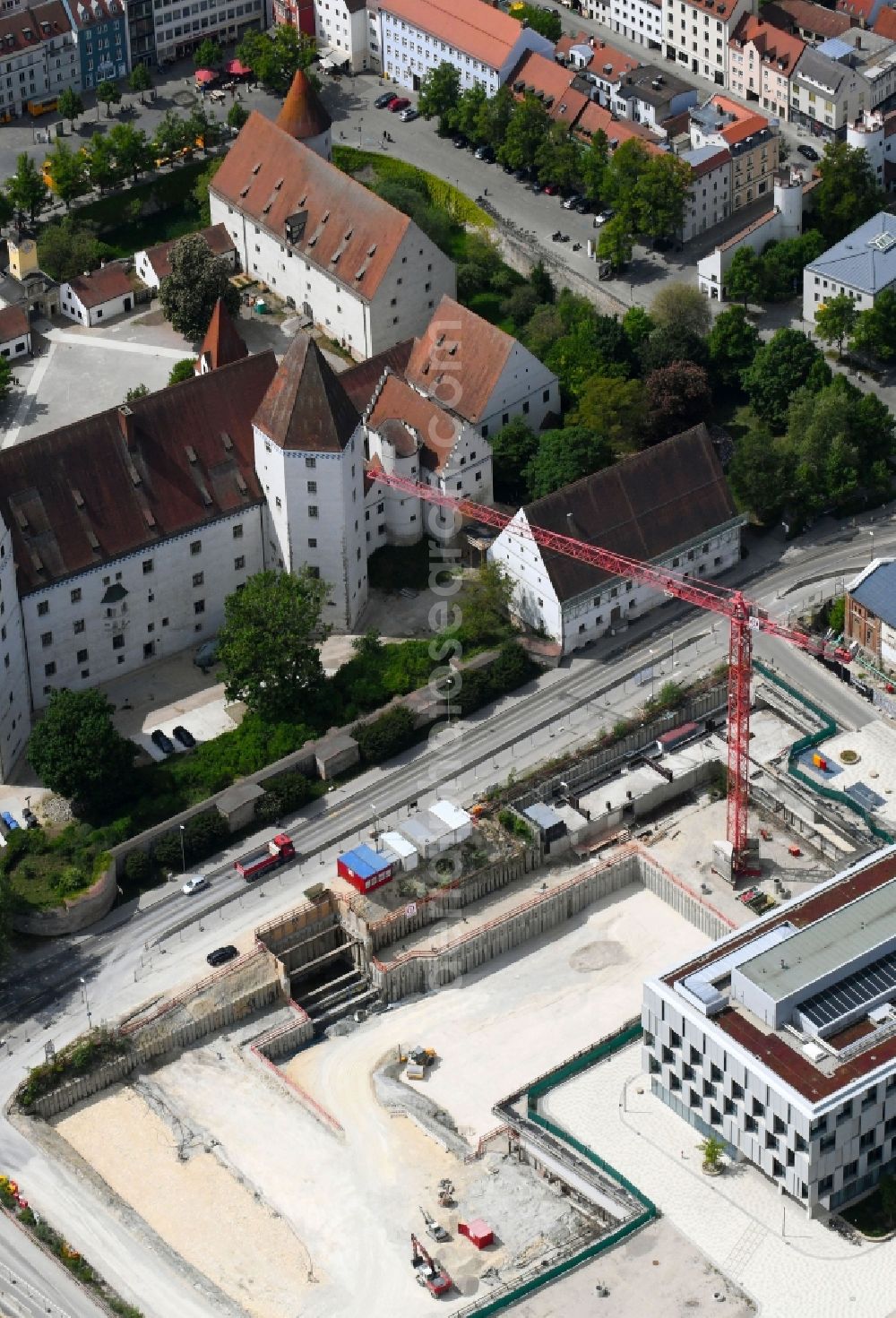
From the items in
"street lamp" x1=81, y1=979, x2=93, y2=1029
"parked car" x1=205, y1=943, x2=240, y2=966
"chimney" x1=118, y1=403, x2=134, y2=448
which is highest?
"chimney" x1=118, y1=403, x2=134, y2=448

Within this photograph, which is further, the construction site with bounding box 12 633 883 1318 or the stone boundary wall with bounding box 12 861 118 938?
the stone boundary wall with bounding box 12 861 118 938

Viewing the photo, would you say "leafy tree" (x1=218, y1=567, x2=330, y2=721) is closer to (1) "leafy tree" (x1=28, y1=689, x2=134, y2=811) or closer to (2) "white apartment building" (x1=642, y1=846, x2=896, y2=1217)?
(1) "leafy tree" (x1=28, y1=689, x2=134, y2=811)

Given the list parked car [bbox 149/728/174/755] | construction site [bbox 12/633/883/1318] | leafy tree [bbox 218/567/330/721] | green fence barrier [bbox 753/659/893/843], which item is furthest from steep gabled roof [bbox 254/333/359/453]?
green fence barrier [bbox 753/659/893/843]

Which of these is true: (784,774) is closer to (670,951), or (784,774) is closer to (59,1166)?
(670,951)

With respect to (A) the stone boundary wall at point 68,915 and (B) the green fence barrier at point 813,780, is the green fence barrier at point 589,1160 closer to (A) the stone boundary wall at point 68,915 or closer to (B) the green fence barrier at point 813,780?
(B) the green fence barrier at point 813,780

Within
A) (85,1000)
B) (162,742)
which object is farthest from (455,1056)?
(162,742)

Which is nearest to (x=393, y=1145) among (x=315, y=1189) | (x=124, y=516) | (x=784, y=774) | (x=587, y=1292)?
(x=315, y=1189)

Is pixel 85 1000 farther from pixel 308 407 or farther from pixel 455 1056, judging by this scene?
pixel 308 407

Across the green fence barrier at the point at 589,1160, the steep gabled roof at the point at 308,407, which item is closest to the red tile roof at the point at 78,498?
the steep gabled roof at the point at 308,407

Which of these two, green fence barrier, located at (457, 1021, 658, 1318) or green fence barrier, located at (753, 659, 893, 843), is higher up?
green fence barrier, located at (753, 659, 893, 843)

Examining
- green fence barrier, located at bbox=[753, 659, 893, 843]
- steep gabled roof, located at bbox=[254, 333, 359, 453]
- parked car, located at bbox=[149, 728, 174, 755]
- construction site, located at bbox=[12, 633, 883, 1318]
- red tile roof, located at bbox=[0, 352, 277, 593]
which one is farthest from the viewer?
steep gabled roof, located at bbox=[254, 333, 359, 453]
